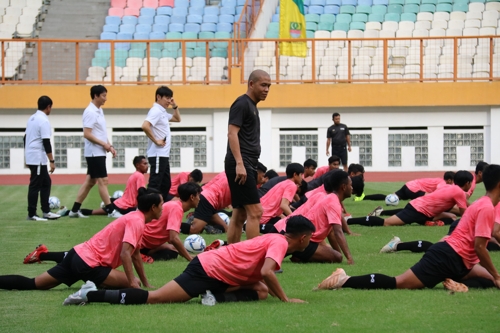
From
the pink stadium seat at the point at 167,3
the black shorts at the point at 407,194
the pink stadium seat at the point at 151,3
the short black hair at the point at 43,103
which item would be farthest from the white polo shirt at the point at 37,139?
the pink stadium seat at the point at 151,3

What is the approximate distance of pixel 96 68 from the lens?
2730cm

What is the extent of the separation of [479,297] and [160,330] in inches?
112

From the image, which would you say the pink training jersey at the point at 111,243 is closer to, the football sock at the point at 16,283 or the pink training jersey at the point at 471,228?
the football sock at the point at 16,283

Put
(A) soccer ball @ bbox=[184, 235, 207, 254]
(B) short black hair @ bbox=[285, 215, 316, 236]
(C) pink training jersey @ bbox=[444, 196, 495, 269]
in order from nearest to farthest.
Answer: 1. (B) short black hair @ bbox=[285, 215, 316, 236]
2. (C) pink training jersey @ bbox=[444, 196, 495, 269]
3. (A) soccer ball @ bbox=[184, 235, 207, 254]

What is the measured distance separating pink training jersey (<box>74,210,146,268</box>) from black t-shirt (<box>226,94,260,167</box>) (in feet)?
5.54

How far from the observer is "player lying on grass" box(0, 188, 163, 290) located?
7527mm

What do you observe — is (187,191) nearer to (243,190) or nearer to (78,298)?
(243,190)

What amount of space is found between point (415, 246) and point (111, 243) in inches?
159

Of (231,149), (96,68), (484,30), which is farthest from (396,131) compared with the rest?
(231,149)

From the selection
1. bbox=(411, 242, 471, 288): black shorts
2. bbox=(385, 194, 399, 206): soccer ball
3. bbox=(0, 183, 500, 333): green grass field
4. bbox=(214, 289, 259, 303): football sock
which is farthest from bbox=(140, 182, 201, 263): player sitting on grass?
bbox=(385, 194, 399, 206): soccer ball

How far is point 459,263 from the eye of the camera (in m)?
7.51

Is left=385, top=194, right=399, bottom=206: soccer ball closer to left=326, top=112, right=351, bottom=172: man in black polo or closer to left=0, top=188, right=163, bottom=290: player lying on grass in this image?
left=326, top=112, right=351, bottom=172: man in black polo

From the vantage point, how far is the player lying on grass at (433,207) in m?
12.2

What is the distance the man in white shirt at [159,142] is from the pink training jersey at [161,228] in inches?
126
